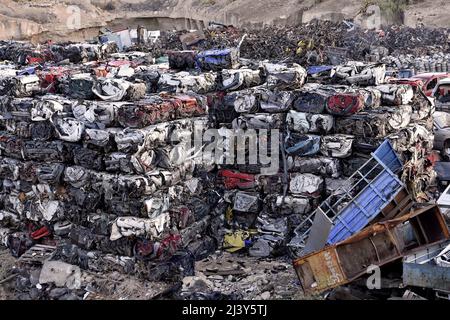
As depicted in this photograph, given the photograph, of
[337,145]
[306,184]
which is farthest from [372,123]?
[306,184]

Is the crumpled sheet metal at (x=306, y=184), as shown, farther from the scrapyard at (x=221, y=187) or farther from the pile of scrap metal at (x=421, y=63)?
the pile of scrap metal at (x=421, y=63)

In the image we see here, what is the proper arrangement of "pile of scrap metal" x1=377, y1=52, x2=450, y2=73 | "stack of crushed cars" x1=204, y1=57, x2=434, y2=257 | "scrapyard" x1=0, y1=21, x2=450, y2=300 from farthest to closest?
"pile of scrap metal" x1=377, y1=52, x2=450, y2=73
"stack of crushed cars" x1=204, y1=57, x2=434, y2=257
"scrapyard" x1=0, y1=21, x2=450, y2=300

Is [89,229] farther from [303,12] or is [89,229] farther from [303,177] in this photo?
[303,12]

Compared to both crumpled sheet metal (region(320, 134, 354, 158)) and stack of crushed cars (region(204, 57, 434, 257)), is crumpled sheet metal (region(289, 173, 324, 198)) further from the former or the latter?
crumpled sheet metal (region(320, 134, 354, 158))

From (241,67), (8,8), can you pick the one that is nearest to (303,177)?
(241,67)

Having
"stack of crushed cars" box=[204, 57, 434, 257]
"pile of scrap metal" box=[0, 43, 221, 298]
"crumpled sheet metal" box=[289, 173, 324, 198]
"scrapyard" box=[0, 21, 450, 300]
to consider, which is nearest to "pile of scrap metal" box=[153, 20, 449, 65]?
"stack of crushed cars" box=[204, 57, 434, 257]

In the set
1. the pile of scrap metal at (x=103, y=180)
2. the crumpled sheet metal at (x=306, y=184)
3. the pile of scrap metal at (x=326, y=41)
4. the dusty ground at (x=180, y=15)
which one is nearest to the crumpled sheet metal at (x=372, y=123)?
the crumpled sheet metal at (x=306, y=184)

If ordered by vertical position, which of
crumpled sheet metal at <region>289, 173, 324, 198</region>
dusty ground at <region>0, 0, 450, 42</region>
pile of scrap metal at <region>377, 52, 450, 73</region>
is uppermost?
dusty ground at <region>0, 0, 450, 42</region>
